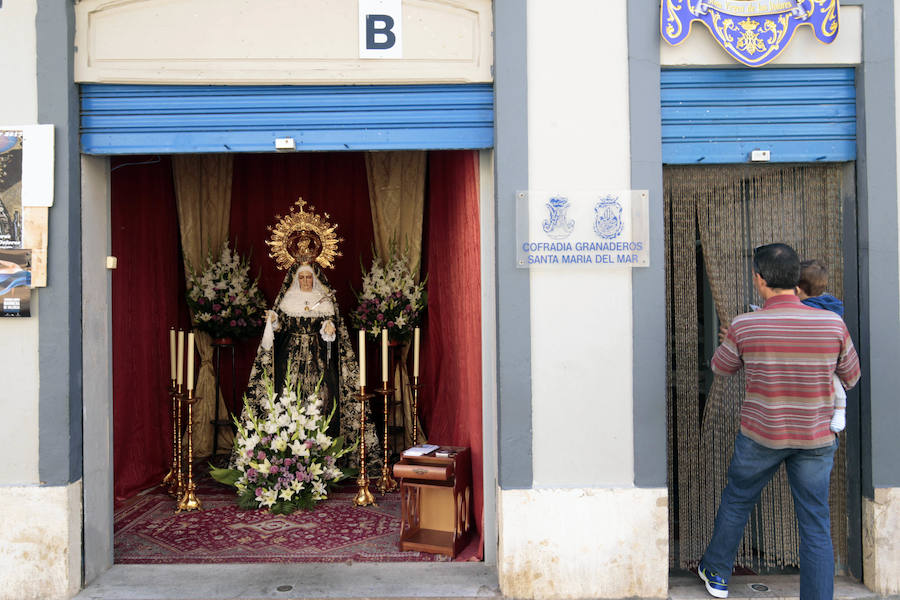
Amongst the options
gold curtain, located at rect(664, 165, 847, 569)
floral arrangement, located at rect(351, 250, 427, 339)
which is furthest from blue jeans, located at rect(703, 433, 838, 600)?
floral arrangement, located at rect(351, 250, 427, 339)

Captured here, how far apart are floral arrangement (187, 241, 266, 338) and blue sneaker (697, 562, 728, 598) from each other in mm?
4242

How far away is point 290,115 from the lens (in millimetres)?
3762

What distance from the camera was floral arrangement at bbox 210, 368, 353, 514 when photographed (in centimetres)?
493

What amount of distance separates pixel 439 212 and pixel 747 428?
315cm

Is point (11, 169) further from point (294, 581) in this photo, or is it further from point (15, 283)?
point (294, 581)

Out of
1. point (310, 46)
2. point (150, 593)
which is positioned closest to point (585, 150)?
point (310, 46)

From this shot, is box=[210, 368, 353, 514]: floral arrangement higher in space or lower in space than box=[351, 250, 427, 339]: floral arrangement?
lower

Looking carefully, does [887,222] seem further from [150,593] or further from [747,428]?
[150,593]

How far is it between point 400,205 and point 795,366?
157 inches

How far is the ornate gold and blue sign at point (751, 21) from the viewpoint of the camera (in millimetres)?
3629

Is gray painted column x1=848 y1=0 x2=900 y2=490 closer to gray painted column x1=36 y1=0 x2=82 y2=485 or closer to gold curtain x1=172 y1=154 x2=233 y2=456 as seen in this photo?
gray painted column x1=36 y1=0 x2=82 y2=485

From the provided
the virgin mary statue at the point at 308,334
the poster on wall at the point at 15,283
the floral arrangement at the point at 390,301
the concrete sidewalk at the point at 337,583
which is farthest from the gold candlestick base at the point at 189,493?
the poster on wall at the point at 15,283

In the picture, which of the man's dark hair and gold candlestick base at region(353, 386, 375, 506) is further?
gold candlestick base at region(353, 386, 375, 506)

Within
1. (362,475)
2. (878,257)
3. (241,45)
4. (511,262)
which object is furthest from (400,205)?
(878,257)
